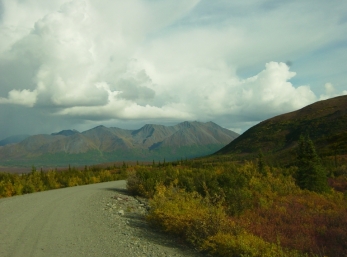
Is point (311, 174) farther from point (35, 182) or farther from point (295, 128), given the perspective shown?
point (295, 128)

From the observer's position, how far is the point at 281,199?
66.0ft

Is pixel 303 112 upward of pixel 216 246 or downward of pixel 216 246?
upward

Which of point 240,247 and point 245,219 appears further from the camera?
point 245,219

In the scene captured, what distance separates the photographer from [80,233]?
1044 centimetres

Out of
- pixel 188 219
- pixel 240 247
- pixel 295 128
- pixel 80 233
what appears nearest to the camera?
pixel 240 247

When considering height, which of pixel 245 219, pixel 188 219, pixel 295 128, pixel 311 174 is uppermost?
pixel 295 128

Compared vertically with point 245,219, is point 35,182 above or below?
above

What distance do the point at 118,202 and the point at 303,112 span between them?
192639mm

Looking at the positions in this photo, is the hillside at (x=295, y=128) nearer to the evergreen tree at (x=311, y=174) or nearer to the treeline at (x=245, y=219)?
the evergreen tree at (x=311, y=174)

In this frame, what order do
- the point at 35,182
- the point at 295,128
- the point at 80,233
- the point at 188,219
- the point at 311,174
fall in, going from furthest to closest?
1. the point at 295,128
2. the point at 35,182
3. the point at 311,174
4. the point at 188,219
5. the point at 80,233

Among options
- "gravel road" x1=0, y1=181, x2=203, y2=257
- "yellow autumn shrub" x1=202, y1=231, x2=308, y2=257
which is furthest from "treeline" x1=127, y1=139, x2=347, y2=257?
"gravel road" x1=0, y1=181, x2=203, y2=257

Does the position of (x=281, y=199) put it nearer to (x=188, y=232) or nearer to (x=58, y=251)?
(x=188, y=232)

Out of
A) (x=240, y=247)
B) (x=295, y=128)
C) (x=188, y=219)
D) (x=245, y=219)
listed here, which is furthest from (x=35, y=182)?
(x=295, y=128)

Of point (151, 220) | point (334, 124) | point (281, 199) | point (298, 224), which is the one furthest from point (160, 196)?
Result: point (334, 124)
